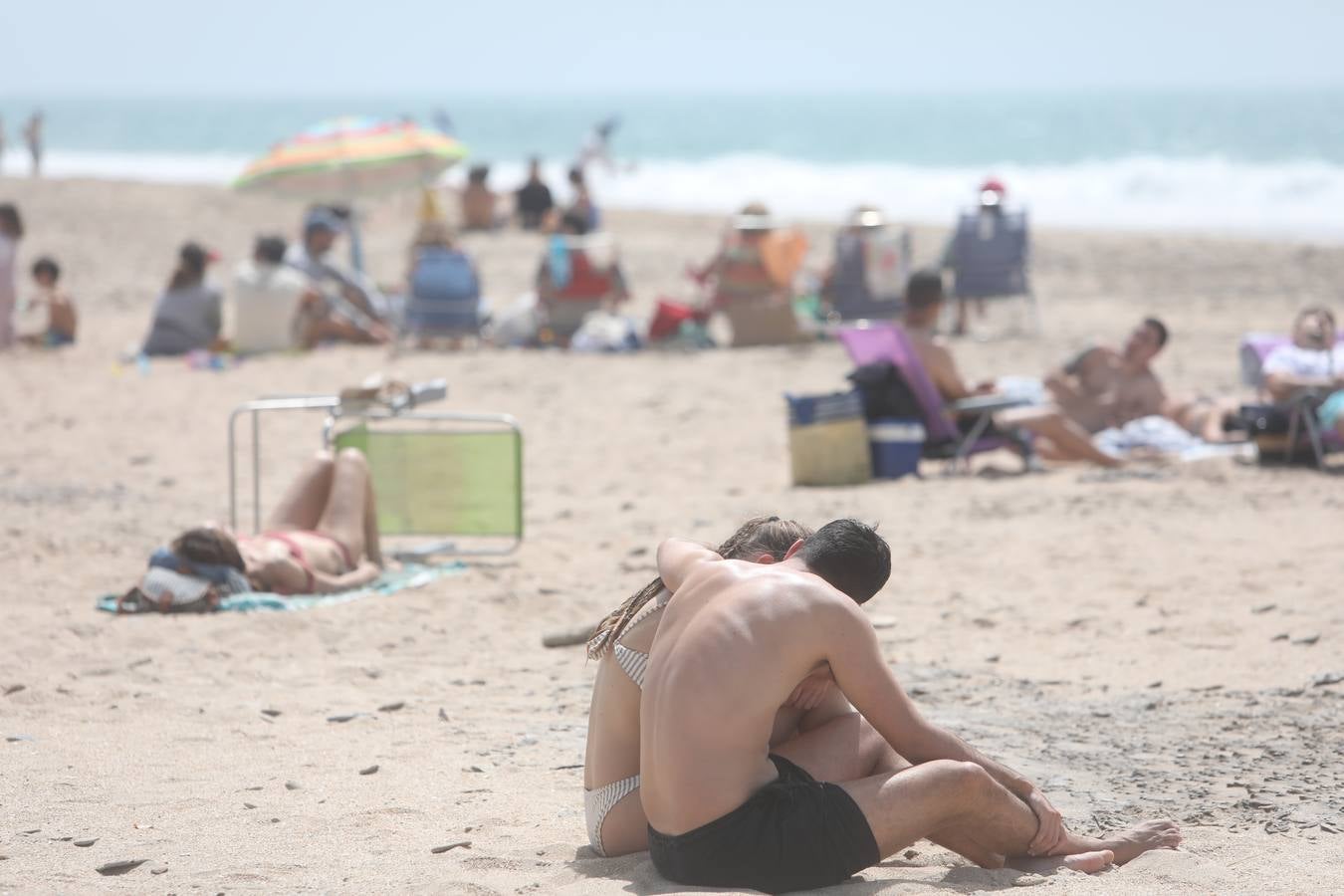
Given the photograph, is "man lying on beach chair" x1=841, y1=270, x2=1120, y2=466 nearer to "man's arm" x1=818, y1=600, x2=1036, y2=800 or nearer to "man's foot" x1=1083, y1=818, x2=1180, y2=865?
"man's foot" x1=1083, y1=818, x2=1180, y2=865

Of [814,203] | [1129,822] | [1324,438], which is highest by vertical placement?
[814,203]

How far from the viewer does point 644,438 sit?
9.02 metres

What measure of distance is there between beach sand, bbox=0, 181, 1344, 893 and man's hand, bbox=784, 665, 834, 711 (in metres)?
0.37

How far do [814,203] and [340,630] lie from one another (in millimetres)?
31572

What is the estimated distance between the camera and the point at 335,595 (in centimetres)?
586

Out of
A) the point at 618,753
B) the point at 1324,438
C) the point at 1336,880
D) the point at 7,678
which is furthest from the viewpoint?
the point at 1324,438

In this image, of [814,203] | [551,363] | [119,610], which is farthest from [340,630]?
[814,203]

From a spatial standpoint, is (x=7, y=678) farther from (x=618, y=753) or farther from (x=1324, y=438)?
(x=1324, y=438)

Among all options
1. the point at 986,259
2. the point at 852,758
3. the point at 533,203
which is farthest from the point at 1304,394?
the point at 533,203

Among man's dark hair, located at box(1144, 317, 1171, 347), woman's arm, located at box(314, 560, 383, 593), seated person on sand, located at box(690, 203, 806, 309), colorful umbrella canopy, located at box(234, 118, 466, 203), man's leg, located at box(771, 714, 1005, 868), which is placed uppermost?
colorful umbrella canopy, located at box(234, 118, 466, 203)

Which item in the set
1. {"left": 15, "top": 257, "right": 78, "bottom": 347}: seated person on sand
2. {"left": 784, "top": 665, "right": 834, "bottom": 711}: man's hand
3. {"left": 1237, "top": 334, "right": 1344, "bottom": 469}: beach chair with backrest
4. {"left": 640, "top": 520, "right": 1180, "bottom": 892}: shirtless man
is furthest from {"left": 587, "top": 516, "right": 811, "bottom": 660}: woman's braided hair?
{"left": 15, "top": 257, "right": 78, "bottom": 347}: seated person on sand

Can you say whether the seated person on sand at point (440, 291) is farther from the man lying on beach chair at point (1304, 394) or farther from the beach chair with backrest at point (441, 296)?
the man lying on beach chair at point (1304, 394)

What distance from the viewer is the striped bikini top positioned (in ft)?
10.9

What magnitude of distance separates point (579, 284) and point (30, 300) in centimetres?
408
